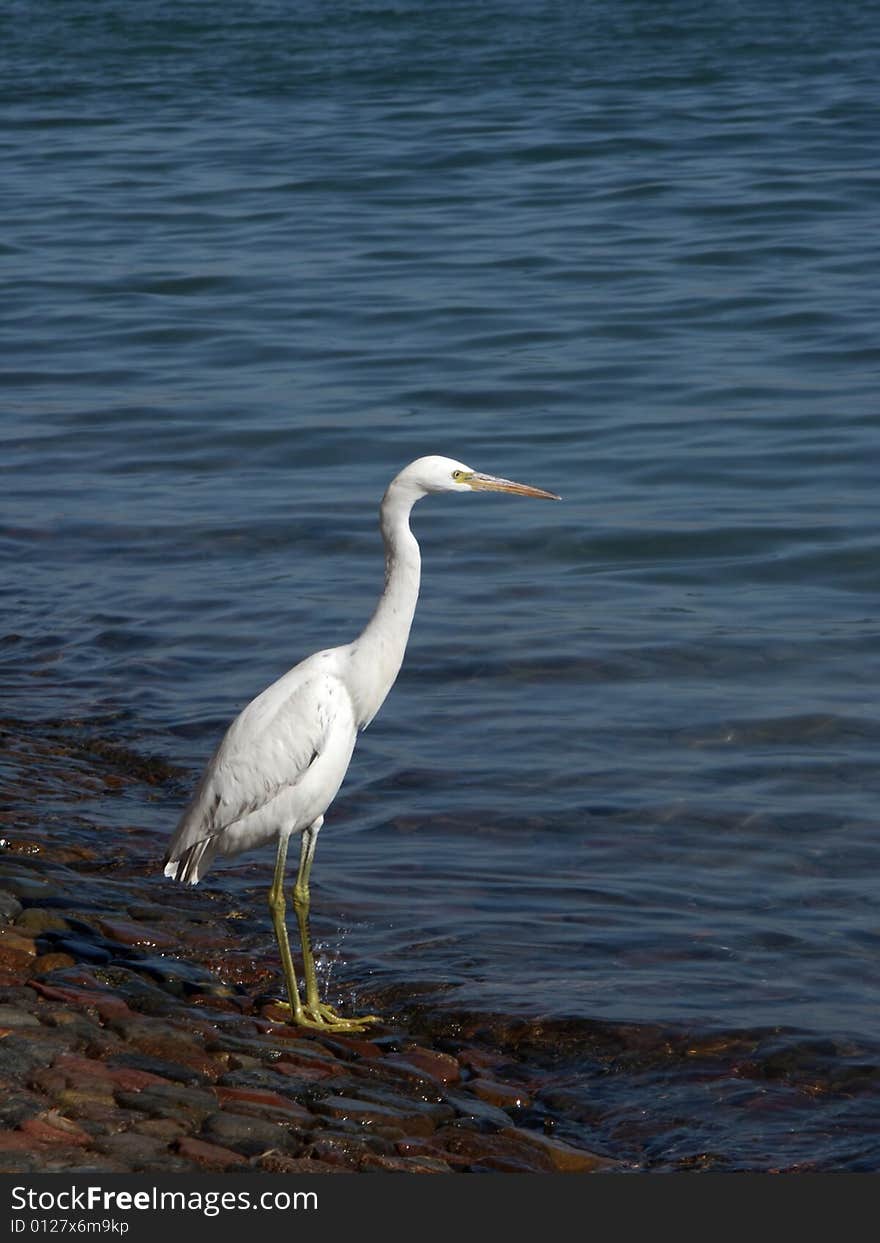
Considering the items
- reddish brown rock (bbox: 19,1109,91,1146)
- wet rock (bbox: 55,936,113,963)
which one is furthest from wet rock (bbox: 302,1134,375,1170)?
wet rock (bbox: 55,936,113,963)

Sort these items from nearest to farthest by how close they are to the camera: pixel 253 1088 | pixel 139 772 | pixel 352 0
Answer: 1. pixel 253 1088
2. pixel 139 772
3. pixel 352 0

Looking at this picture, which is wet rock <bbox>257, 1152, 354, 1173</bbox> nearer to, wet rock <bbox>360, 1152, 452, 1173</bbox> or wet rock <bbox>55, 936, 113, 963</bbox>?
wet rock <bbox>360, 1152, 452, 1173</bbox>

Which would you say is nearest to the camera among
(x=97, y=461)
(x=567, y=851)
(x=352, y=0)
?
(x=567, y=851)

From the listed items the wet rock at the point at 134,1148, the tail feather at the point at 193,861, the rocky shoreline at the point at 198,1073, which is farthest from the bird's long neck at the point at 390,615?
the wet rock at the point at 134,1148

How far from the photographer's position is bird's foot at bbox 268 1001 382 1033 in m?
6.08

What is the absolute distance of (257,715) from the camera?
627 cm

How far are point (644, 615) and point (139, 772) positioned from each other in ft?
10.7

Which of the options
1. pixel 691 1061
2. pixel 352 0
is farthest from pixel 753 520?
pixel 352 0

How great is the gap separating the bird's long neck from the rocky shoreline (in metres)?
1.11

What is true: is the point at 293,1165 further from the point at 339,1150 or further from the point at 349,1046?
the point at 349,1046

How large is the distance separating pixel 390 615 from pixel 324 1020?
138cm

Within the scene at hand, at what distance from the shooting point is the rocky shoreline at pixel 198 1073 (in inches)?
181

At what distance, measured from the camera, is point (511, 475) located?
12938 millimetres

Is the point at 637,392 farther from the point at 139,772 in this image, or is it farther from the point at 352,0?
the point at 352,0
